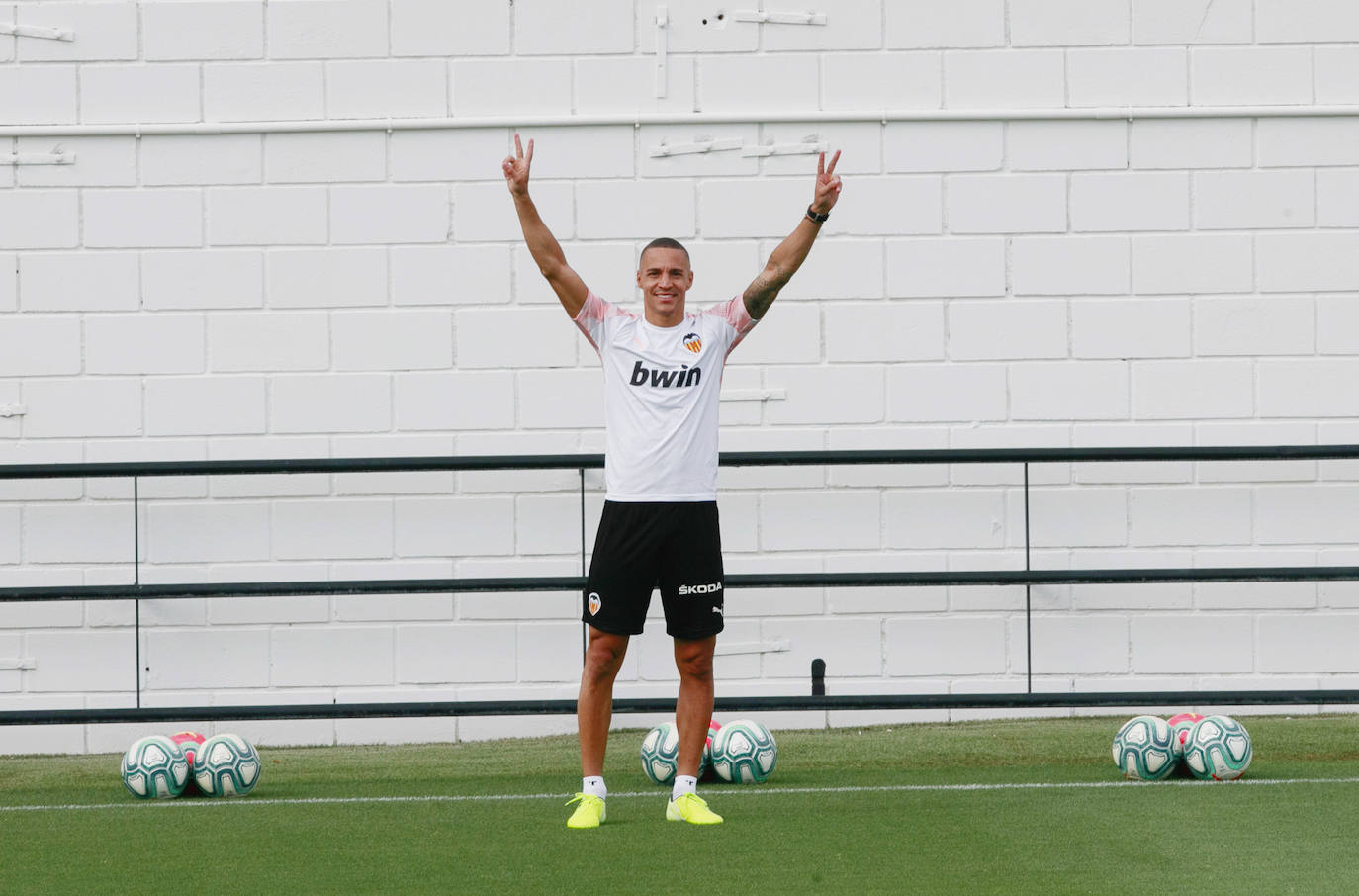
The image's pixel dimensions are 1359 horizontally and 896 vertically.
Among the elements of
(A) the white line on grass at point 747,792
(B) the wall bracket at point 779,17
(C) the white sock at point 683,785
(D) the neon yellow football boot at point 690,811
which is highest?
(B) the wall bracket at point 779,17

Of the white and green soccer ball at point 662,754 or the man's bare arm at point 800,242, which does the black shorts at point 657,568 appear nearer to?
the man's bare arm at point 800,242

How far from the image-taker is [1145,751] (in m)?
5.93

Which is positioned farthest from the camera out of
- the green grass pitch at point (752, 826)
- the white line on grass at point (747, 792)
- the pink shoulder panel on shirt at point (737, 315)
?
the white line on grass at point (747, 792)

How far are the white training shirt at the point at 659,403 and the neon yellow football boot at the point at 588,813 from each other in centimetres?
91

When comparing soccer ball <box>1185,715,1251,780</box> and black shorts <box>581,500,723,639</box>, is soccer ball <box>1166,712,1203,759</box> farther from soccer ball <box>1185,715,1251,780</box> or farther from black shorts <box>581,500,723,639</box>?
black shorts <box>581,500,723,639</box>

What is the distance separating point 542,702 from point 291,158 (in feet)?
8.93

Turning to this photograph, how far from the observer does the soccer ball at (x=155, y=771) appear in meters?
5.98

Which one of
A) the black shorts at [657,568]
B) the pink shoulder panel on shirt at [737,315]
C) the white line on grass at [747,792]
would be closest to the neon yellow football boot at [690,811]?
the black shorts at [657,568]

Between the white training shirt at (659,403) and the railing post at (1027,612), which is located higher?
the white training shirt at (659,403)

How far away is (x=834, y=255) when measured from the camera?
Result: 7543 millimetres

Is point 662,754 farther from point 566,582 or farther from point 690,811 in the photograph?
point 566,582

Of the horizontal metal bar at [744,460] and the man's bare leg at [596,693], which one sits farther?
the horizontal metal bar at [744,460]

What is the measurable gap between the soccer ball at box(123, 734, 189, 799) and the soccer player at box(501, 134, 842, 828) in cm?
165

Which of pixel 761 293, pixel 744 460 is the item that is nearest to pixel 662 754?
pixel 744 460
